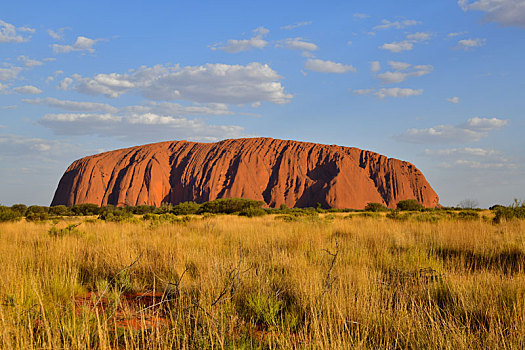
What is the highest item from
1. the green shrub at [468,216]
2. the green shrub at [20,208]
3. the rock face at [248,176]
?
the rock face at [248,176]

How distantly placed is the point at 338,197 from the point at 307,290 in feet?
228

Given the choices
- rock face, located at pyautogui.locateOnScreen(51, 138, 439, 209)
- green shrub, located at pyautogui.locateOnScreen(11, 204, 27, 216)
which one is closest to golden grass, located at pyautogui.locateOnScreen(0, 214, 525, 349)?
green shrub, located at pyautogui.locateOnScreen(11, 204, 27, 216)

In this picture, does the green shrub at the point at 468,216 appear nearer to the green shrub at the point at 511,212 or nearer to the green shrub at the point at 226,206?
the green shrub at the point at 511,212

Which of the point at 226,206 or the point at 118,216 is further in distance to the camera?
the point at 226,206

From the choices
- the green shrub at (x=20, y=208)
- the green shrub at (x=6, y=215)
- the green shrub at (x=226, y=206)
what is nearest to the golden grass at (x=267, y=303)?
the green shrub at (x=6, y=215)

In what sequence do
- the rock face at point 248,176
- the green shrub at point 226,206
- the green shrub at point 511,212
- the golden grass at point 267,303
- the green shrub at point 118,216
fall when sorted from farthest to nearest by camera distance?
1. the rock face at point 248,176
2. the green shrub at point 226,206
3. the green shrub at point 118,216
4. the green shrub at point 511,212
5. the golden grass at point 267,303

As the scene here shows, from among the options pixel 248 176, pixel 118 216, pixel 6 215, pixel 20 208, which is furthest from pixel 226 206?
pixel 248 176

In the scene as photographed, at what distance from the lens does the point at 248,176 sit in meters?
78.1

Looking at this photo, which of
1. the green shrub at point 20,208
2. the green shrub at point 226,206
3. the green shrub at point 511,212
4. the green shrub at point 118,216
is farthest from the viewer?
the green shrub at point 226,206

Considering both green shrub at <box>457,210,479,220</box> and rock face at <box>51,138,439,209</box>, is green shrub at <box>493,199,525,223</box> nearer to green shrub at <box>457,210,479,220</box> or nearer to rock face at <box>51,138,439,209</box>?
green shrub at <box>457,210,479,220</box>

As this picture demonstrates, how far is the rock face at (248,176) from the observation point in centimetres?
7538

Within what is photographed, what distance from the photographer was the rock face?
75375 mm

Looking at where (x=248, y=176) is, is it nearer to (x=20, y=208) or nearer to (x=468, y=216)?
(x=20, y=208)

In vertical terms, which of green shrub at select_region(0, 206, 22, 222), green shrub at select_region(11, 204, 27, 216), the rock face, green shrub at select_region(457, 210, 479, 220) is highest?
the rock face
